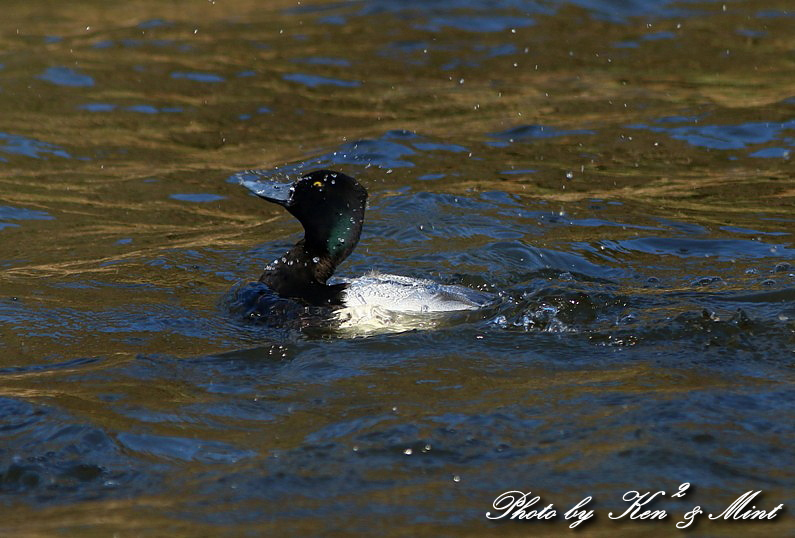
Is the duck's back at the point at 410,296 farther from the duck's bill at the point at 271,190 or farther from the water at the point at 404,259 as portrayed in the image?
the duck's bill at the point at 271,190

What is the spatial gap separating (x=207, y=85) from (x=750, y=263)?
6.09 meters

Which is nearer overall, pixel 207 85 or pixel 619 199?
pixel 619 199

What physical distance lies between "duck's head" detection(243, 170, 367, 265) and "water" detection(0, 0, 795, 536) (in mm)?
618

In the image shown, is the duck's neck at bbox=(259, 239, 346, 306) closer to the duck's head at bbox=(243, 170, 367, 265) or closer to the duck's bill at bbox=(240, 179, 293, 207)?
the duck's head at bbox=(243, 170, 367, 265)

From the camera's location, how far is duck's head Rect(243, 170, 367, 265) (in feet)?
21.4

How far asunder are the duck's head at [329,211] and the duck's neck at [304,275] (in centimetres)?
3

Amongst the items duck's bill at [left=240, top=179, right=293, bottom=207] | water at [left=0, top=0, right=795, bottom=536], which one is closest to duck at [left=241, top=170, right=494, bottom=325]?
duck's bill at [left=240, top=179, right=293, bottom=207]

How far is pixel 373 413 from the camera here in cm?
471

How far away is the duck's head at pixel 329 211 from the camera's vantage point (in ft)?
21.4

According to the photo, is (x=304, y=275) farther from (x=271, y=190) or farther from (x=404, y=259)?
(x=404, y=259)

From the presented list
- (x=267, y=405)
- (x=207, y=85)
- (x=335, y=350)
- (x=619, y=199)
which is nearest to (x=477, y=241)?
(x=619, y=199)

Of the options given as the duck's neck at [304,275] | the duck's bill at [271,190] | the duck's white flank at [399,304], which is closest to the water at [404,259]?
the duck's white flank at [399,304]

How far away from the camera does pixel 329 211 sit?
6.54m

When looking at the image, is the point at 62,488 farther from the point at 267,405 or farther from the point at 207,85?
the point at 207,85
